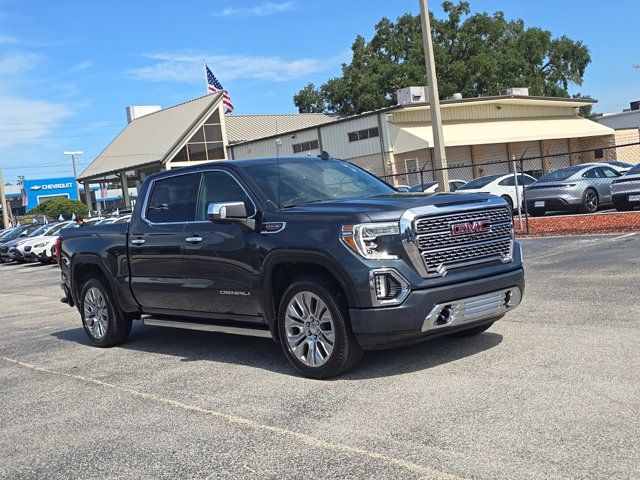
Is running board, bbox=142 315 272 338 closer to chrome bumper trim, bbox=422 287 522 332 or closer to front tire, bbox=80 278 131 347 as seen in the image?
front tire, bbox=80 278 131 347

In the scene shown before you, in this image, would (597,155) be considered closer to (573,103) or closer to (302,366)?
(573,103)

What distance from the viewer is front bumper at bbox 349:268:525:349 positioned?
568 cm

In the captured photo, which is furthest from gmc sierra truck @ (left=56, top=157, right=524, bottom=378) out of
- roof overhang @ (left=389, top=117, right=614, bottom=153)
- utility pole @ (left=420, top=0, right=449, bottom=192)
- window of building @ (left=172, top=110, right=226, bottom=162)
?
window of building @ (left=172, top=110, right=226, bottom=162)

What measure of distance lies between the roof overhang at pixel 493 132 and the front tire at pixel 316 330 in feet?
105

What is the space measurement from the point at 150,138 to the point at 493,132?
2427cm

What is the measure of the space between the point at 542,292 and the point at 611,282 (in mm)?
870

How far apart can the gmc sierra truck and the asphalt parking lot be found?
15.8 inches

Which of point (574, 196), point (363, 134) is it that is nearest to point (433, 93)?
point (574, 196)

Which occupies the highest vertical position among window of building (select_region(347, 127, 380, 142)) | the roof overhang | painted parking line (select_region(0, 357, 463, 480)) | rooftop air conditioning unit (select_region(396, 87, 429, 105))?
rooftop air conditioning unit (select_region(396, 87, 429, 105))

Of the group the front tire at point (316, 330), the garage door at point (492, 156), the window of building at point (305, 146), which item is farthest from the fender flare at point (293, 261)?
the window of building at point (305, 146)

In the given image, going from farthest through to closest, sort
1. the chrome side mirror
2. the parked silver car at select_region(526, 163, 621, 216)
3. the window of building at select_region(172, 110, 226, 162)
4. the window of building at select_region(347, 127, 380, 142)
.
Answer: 1. the window of building at select_region(172, 110, 226, 162)
2. the window of building at select_region(347, 127, 380, 142)
3. the parked silver car at select_region(526, 163, 621, 216)
4. the chrome side mirror

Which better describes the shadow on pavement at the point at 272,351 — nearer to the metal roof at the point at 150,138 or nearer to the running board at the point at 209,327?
the running board at the point at 209,327

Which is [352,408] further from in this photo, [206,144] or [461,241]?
[206,144]

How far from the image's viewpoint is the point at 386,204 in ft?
19.9
